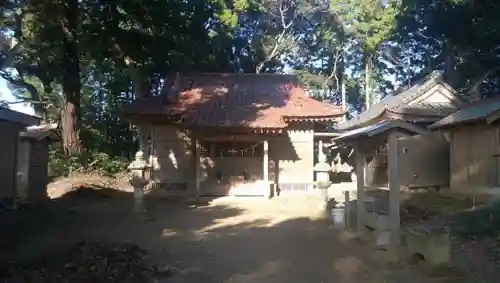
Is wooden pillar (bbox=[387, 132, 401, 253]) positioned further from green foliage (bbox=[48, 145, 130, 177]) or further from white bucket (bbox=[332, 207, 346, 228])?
green foliage (bbox=[48, 145, 130, 177])

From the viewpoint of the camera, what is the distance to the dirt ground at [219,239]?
26.9 feet

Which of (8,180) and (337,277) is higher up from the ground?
(8,180)

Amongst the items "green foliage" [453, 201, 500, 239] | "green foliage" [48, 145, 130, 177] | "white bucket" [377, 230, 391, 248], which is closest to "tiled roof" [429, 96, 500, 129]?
"green foliage" [453, 201, 500, 239]

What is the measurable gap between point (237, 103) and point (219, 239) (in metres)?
11.8

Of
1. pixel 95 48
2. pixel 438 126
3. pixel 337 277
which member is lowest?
pixel 337 277

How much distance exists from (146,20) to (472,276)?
1542 cm

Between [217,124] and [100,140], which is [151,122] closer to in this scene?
[217,124]

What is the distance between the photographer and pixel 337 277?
7.95 m

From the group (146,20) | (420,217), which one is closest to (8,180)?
(146,20)

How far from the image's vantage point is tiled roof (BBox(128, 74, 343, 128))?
68.5 feet

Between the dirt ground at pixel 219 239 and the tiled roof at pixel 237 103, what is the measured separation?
4.10m

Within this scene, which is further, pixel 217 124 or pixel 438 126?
pixel 217 124

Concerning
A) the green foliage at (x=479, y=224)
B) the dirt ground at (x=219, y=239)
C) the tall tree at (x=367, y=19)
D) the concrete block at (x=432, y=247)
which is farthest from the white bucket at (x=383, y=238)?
the tall tree at (x=367, y=19)

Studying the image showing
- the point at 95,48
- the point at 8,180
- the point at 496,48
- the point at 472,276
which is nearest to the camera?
the point at 472,276
